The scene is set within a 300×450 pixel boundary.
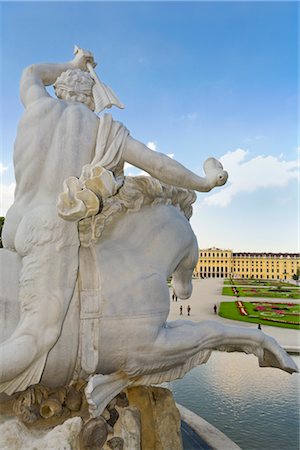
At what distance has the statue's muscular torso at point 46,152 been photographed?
136 inches

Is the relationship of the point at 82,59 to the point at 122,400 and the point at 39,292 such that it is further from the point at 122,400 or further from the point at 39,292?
the point at 122,400

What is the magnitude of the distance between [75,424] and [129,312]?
0.93 m

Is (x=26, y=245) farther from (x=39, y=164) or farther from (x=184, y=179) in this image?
(x=184, y=179)

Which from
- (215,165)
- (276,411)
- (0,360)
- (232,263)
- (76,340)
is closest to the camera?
(0,360)

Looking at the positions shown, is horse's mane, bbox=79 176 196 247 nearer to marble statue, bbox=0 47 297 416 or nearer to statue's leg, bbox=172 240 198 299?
marble statue, bbox=0 47 297 416

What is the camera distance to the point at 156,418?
13.1 feet

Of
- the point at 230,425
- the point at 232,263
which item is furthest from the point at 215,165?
the point at 232,263

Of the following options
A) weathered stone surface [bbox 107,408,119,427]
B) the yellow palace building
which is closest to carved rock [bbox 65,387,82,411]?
weathered stone surface [bbox 107,408,119,427]

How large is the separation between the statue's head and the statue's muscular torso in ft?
1.02

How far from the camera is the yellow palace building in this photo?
100812 millimetres

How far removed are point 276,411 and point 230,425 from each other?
3.26 ft

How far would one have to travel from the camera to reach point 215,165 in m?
3.67

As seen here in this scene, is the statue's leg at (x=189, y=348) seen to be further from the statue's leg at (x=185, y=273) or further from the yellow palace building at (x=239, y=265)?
the yellow palace building at (x=239, y=265)

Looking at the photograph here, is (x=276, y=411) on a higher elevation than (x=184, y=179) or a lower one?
lower
